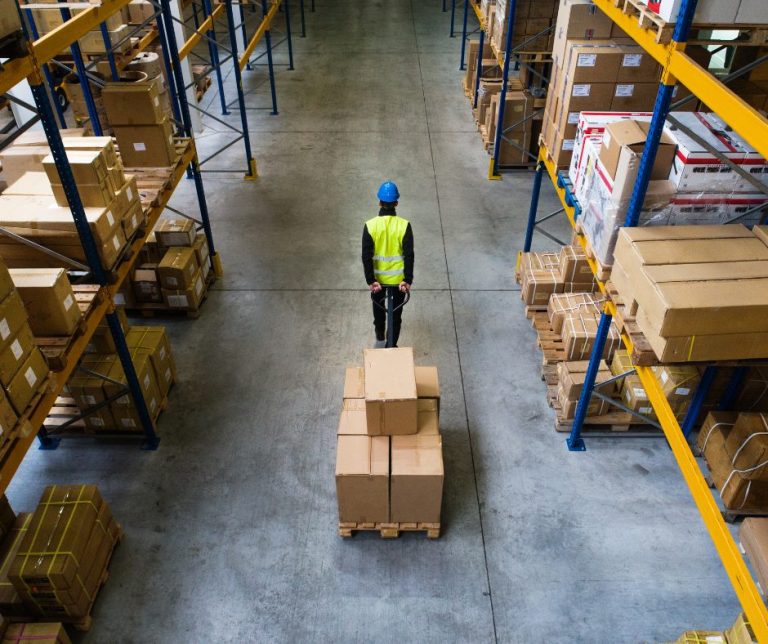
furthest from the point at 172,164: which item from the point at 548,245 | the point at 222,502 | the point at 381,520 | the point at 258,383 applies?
the point at 548,245

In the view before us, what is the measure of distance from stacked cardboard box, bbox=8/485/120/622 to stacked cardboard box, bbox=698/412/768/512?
5632mm

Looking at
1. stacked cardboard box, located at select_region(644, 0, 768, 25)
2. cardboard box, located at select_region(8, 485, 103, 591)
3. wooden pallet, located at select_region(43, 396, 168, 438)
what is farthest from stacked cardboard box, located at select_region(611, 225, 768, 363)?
wooden pallet, located at select_region(43, 396, 168, 438)

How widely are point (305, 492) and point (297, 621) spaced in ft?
4.25

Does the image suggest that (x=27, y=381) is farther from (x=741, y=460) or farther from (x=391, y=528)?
(x=741, y=460)

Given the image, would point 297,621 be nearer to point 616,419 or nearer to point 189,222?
point 616,419

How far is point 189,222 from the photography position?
27.4ft

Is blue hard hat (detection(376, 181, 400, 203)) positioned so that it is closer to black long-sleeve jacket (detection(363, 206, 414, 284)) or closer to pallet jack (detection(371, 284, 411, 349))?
black long-sleeve jacket (detection(363, 206, 414, 284))

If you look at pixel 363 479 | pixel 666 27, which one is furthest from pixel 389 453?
pixel 666 27

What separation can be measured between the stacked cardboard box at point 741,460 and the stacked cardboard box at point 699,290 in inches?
54.9

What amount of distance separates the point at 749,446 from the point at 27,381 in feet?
19.3

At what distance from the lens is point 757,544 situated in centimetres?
386

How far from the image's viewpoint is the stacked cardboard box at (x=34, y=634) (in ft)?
13.9

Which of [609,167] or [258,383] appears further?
[258,383]

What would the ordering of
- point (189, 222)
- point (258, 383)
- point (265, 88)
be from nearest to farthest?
point (258, 383), point (189, 222), point (265, 88)
